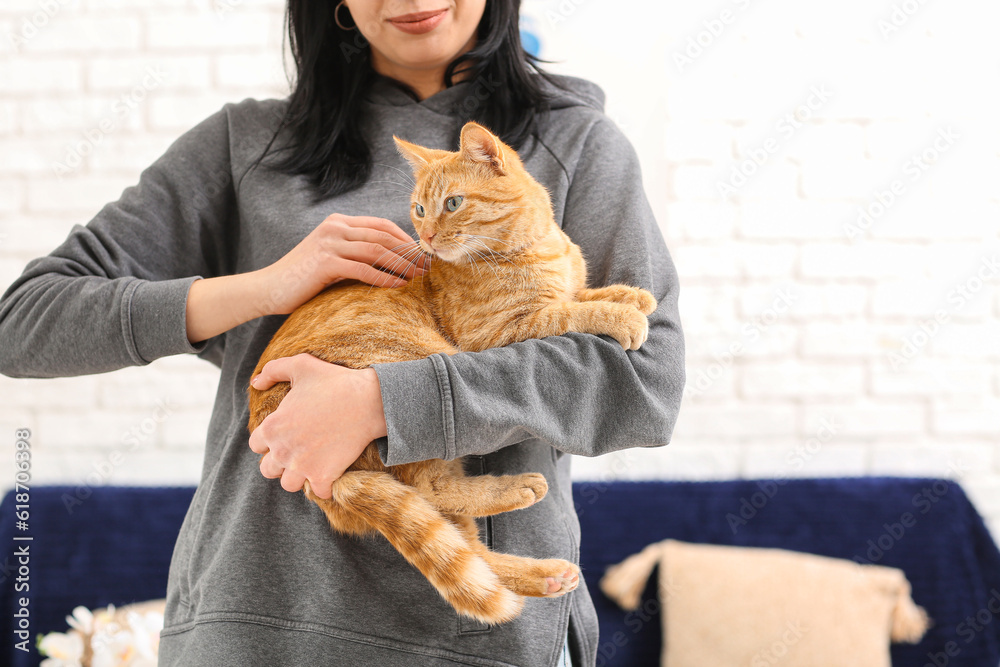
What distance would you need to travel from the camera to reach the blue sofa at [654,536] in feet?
6.37

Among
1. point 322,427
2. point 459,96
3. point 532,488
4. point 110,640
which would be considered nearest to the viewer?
point 322,427

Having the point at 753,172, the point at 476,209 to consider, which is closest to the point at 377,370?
the point at 476,209

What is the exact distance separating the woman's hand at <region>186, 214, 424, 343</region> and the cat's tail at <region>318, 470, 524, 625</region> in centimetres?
26

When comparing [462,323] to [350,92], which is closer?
[462,323]

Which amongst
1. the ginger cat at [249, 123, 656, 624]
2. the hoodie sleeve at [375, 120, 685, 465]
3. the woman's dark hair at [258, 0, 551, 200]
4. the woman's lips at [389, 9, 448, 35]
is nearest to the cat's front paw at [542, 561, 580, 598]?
the ginger cat at [249, 123, 656, 624]

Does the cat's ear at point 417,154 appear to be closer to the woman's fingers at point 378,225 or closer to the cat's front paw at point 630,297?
the woman's fingers at point 378,225

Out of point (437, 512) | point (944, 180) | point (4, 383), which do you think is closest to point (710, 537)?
point (944, 180)

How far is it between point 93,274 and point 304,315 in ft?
1.12

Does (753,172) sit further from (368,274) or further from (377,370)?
(377,370)

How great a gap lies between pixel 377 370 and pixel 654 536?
4.83ft

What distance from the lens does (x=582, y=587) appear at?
104 cm

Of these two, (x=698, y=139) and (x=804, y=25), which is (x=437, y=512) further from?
(x=804, y=25)

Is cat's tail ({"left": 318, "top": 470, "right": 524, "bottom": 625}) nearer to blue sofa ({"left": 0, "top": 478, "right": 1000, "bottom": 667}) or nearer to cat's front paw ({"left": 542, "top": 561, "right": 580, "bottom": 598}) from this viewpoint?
cat's front paw ({"left": 542, "top": 561, "right": 580, "bottom": 598})

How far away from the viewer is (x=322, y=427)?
77cm
